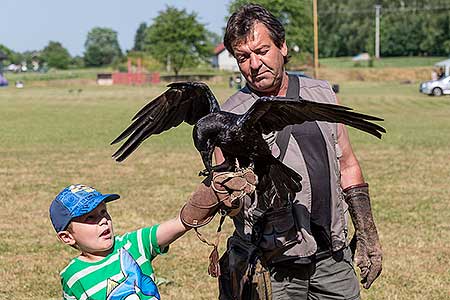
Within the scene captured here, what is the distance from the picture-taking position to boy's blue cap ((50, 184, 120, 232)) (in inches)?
129

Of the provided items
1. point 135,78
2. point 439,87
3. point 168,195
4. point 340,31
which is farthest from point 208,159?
point 340,31

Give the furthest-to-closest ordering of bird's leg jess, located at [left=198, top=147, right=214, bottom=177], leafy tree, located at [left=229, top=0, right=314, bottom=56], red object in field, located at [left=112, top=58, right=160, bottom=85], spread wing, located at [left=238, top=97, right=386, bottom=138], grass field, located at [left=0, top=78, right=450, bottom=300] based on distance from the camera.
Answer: leafy tree, located at [left=229, top=0, right=314, bottom=56], red object in field, located at [left=112, top=58, right=160, bottom=85], grass field, located at [left=0, top=78, right=450, bottom=300], bird's leg jess, located at [left=198, top=147, right=214, bottom=177], spread wing, located at [left=238, top=97, right=386, bottom=138]

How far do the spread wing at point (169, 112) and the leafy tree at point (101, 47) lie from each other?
138 m

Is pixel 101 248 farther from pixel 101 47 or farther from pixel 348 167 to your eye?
pixel 101 47

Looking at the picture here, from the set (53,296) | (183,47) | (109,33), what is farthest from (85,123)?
(109,33)

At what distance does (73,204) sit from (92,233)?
0.53ft

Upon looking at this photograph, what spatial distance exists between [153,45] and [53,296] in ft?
229

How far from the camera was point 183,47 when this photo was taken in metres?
72.0

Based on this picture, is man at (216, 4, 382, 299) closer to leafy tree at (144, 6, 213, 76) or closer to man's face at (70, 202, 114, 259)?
man's face at (70, 202, 114, 259)

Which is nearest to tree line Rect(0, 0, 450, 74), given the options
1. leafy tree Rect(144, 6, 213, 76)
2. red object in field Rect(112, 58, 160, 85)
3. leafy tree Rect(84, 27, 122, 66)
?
leafy tree Rect(144, 6, 213, 76)

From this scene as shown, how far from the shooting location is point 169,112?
3359 millimetres

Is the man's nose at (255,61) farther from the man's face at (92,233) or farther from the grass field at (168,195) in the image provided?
the grass field at (168,195)

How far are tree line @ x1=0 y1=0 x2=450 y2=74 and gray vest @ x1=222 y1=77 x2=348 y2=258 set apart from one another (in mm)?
69270

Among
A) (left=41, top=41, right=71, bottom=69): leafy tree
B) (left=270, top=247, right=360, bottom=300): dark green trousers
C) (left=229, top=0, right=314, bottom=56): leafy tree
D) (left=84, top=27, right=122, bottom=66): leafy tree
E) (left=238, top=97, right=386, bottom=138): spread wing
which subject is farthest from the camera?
(left=84, top=27, right=122, bottom=66): leafy tree
